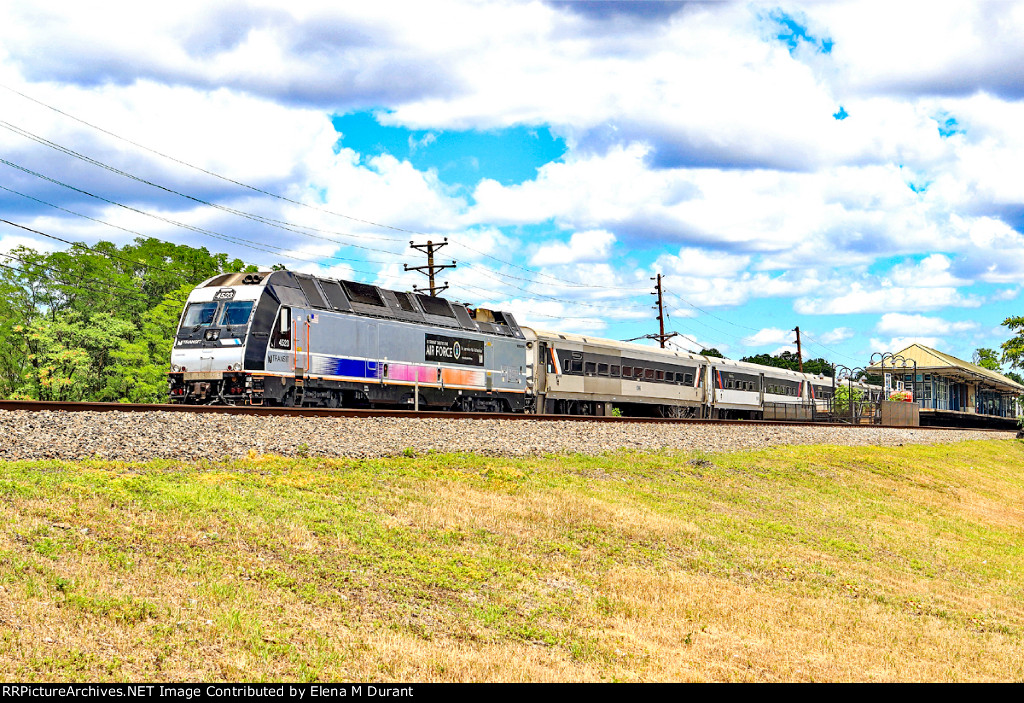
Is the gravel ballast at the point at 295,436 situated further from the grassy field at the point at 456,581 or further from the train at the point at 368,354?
the train at the point at 368,354

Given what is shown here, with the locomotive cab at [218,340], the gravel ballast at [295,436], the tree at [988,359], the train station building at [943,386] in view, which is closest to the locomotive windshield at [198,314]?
the locomotive cab at [218,340]

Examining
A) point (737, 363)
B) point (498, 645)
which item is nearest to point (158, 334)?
point (737, 363)

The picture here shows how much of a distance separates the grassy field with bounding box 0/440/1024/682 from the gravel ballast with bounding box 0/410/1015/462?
1.03 meters

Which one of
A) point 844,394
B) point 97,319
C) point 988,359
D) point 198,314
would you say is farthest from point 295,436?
point 988,359

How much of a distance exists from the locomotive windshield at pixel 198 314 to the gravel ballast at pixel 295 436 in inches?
275

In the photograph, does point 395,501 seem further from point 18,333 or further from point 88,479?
point 18,333

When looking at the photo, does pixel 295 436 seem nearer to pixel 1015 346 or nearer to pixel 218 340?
pixel 218 340

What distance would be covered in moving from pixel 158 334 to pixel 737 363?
39823 millimetres

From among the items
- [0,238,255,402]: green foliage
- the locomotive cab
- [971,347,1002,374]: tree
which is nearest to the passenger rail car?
the locomotive cab

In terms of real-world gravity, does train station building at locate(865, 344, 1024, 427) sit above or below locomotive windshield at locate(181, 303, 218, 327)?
below

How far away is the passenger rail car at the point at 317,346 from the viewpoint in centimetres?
2439

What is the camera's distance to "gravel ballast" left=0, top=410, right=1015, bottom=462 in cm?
1452

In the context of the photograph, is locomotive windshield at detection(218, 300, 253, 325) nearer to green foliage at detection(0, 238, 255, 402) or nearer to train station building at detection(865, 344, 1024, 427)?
green foliage at detection(0, 238, 255, 402)

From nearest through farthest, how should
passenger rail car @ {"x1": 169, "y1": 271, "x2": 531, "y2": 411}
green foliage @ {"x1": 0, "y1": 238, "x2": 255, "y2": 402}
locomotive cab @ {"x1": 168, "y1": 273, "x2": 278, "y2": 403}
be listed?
locomotive cab @ {"x1": 168, "y1": 273, "x2": 278, "y2": 403} < passenger rail car @ {"x1": 169, "y1": 271, "x2": 531, "y2": 411} < green foliage @ {"x1": 0, "y1": 238, "x2": 255, "y2": 402}
